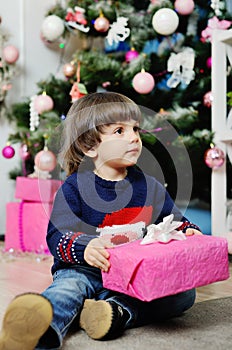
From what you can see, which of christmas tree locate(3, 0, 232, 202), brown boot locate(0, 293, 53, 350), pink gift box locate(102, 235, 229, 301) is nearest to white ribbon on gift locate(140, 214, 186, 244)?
pink gift box locate(102, 235, 229, 301)

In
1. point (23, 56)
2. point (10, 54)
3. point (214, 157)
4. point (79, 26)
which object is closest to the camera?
point (214, 157)

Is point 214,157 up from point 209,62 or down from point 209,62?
down

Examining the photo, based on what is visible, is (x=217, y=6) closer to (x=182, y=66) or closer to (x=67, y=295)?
(x=182, y=66)

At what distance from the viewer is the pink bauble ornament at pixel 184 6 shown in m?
1.88

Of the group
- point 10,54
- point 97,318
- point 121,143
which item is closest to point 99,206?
point 121,143

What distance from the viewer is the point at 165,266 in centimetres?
85

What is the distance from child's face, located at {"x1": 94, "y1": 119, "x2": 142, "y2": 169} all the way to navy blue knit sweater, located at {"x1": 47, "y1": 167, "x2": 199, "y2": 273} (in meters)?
0.06

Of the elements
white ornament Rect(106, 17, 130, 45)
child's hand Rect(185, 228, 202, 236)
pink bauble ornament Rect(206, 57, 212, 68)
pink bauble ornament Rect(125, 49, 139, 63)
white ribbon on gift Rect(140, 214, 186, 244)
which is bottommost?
child's hand Rect(185, 228, 202, 236)

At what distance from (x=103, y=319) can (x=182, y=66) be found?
1.23 m

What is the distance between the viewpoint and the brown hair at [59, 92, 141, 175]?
108 cm

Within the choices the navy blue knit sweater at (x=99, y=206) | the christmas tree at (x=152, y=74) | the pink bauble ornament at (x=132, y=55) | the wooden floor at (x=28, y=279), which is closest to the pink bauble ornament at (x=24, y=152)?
the christmas tree at (x=152, y=74)

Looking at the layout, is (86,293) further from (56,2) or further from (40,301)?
(56,2)

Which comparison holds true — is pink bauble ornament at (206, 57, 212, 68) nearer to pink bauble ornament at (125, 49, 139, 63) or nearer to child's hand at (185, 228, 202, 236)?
pink bauble ornament at (125, 49, 139, 63)

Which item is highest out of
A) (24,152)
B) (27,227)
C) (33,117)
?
(33,117)
